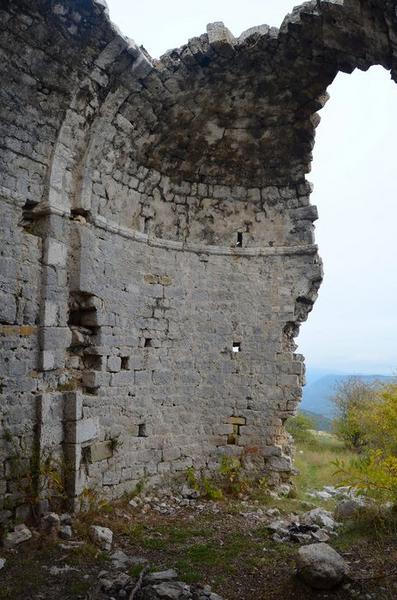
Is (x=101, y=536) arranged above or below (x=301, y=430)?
above

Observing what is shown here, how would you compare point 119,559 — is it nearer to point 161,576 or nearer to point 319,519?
point 161,576

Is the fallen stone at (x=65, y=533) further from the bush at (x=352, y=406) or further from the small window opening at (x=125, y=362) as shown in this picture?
the bush at (x=352, y=406)

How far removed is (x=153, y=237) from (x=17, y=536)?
4699 mm

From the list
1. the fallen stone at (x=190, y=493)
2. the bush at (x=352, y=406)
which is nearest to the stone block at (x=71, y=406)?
the fallen stone at (x=190, y=493)

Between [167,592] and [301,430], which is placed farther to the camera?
[301,430]

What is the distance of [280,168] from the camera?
29.0 feet


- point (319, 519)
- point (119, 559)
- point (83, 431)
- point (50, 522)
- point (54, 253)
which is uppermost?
point (54, 253)

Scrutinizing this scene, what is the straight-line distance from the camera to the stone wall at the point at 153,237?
5820 millimetres

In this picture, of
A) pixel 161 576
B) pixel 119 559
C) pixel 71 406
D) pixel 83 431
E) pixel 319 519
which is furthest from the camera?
pixel 319 519

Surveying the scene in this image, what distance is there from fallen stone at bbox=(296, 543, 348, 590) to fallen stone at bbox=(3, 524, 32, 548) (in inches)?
116

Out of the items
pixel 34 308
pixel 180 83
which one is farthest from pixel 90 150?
pixel 34 308

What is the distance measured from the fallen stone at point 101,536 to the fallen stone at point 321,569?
2.20 meters

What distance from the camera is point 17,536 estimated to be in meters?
5.35

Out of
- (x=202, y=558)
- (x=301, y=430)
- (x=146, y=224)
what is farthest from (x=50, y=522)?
(x=301, y=430)
